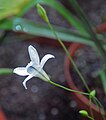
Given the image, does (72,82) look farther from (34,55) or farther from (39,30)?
(34,55)

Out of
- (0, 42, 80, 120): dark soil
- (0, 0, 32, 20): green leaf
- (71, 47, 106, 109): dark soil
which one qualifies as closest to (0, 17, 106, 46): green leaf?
(0, 0, 32, 20): green leaf

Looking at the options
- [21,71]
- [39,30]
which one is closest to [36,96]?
[39,30]

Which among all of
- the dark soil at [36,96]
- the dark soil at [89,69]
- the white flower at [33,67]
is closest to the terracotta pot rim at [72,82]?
the dark soil at [89,69]

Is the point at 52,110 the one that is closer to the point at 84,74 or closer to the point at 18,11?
the point at 84,74

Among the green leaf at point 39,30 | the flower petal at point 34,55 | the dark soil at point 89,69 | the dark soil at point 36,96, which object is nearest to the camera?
the flower petal at point 34,55

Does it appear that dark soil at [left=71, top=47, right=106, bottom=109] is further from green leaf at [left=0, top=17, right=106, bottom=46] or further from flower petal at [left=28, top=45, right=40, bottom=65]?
flower petal at [left=28, top=45, right=40, bottom=65]

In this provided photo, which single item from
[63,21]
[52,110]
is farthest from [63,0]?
[52,110]

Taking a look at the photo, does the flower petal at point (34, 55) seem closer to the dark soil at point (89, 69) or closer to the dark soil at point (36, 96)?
the dark soil at point (89, 69)
